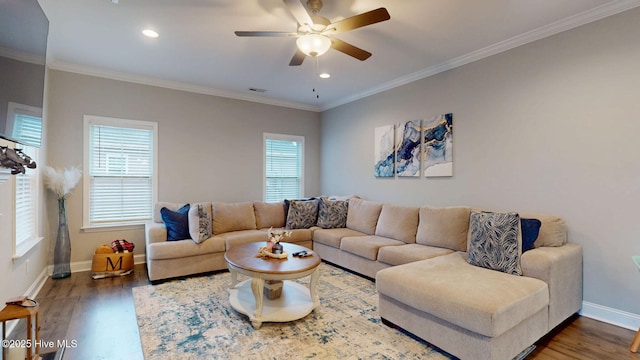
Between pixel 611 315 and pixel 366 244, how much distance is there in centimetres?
233

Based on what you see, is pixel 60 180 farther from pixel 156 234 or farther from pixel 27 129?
pixel 27 129

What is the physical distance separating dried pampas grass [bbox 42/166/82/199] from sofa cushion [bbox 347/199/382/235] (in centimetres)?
380

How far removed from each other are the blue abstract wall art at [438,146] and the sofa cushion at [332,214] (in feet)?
4.63

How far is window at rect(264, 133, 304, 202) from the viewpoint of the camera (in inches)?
228

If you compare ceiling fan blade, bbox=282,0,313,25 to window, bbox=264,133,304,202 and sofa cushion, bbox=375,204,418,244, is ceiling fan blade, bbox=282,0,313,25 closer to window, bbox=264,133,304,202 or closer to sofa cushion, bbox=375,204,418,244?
sofa cushion, bbox=375,204,418,244

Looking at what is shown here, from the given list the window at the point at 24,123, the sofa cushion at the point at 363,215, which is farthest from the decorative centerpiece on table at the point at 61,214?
the sofa cushion at the point at 363,215

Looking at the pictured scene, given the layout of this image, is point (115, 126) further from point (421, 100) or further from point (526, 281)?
point (526, 281)

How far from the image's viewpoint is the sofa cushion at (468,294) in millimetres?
1900

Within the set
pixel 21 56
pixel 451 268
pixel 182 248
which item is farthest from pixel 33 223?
pixel 451 268

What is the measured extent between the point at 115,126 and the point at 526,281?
5.21 meters

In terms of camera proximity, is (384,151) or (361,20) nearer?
(361,20)

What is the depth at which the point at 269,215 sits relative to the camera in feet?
16.2

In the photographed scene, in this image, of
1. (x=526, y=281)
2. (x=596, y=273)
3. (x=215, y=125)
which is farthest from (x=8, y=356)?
(x=596, y=273)

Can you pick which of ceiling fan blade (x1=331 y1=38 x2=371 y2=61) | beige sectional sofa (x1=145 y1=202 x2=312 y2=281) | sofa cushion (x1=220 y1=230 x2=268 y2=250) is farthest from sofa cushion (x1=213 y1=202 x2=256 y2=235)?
ceiling fan blade (x1=331 y1=38 x2=371 y2=61)
